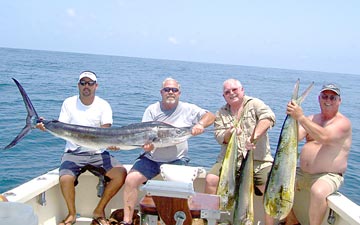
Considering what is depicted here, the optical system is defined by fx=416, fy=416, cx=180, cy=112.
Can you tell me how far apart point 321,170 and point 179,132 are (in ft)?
4.62

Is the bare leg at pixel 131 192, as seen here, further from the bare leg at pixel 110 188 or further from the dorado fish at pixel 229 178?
the dorado fish at pixel 229 178

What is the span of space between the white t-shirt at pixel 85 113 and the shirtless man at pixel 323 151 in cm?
199

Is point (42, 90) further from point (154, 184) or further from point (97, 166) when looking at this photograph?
point (154, 184)

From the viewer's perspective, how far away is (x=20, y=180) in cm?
748

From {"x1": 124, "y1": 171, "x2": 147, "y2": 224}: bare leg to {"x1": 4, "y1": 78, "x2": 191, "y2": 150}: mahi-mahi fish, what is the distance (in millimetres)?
319

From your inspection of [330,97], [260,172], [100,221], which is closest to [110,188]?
[100,221]

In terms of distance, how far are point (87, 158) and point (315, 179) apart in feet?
7.49

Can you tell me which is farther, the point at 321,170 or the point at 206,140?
the point at 206,140

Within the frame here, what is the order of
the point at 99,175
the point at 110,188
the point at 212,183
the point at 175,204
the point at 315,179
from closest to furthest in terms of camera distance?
the point at 175,204, the point at 315,179, the point at 212,183, the point at 110,188, the point at 99,175

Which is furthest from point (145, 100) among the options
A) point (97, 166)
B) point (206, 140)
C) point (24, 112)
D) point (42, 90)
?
point (97, 166)

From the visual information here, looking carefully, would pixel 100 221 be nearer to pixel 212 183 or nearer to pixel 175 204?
pixel 212 183

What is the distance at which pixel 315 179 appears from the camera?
386 cm

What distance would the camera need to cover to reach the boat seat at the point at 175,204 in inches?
92.1

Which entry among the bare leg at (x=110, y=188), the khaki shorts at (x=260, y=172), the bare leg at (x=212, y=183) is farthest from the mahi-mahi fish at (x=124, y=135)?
the khaki shorts at (x=260, y=172)
